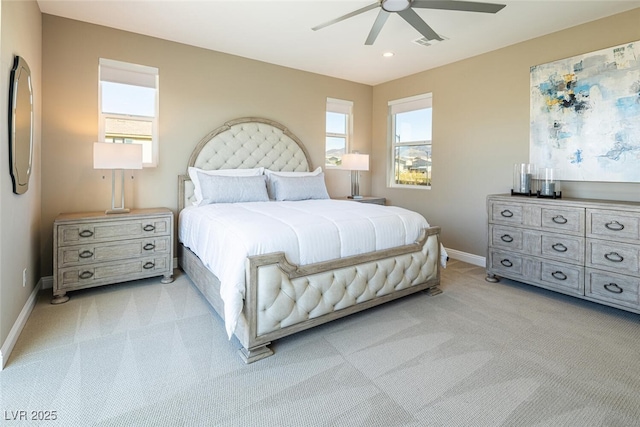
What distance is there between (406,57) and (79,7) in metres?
3.60

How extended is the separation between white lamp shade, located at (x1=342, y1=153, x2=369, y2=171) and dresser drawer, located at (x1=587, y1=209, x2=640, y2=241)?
9.31 ft

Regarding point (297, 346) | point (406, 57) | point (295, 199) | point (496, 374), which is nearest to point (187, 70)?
point (295, 199)

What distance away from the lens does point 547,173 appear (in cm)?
342

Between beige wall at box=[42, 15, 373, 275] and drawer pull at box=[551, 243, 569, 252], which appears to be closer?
drawer pull at box=[551, 243, 569, 252]

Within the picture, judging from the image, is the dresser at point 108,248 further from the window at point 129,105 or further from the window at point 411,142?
the window at point 411,142

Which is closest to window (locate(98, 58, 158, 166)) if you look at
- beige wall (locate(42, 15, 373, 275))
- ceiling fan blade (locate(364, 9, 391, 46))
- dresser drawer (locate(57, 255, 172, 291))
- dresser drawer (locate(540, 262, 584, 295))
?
beige wall (locate(42, 15, 373, 275))

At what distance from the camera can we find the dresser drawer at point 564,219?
295cm

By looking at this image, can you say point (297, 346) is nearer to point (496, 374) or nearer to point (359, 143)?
point (496, 374)

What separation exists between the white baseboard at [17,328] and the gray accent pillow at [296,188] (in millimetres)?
2515

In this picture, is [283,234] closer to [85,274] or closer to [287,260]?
[287,260]

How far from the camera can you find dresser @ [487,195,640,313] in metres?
2.70

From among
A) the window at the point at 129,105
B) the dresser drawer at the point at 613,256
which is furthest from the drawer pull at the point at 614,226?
the window at the point at 129,105

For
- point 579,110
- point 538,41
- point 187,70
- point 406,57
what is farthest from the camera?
point 406,57

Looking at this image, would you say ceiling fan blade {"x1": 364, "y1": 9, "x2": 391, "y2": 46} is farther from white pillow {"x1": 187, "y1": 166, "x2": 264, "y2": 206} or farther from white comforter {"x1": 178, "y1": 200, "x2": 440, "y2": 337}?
white pillow {"x1": 187, "y1": 166, "x2": 264, "y2": 206}
